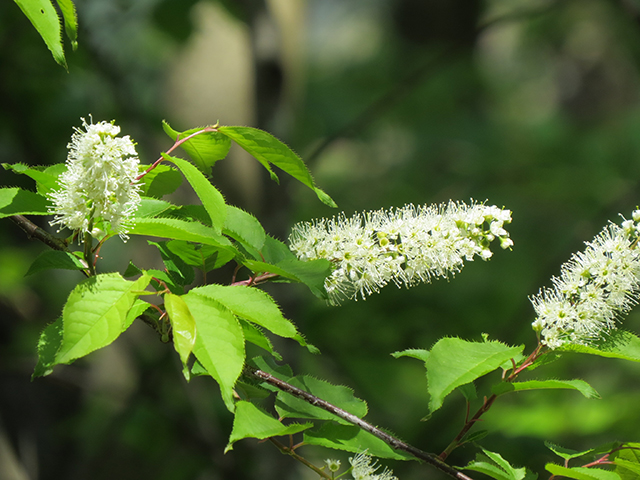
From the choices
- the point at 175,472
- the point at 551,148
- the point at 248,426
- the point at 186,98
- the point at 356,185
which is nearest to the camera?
the point at 248,426

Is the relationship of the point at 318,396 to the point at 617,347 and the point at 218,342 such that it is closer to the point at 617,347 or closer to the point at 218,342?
the point at 218,342

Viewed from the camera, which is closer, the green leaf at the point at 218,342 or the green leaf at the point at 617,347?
the green leaf at the point at 218,342

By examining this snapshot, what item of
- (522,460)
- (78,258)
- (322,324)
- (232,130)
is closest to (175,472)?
(322,324)

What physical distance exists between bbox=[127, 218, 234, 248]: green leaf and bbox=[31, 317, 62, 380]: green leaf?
0.21 metres

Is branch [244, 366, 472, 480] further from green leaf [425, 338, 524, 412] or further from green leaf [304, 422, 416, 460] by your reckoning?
green leaf [425, 338, 524, 412]

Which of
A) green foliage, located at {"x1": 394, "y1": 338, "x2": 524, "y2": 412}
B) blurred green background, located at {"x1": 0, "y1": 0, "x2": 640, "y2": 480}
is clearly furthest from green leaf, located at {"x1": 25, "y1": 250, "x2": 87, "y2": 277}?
blurred green background, located at {"x1": 0, "y1": 0, "x2": 640, "y2": 480}

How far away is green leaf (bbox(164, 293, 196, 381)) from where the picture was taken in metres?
0.84

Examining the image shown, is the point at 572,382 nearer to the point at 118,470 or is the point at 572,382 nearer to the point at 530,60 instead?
the point at 118,470

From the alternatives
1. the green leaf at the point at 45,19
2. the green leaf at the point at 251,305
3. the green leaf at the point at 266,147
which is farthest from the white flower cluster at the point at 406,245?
the green leaf at the point at 45,19

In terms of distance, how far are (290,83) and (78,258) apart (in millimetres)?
2640

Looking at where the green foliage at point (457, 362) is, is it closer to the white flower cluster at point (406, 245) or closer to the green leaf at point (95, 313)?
the white flower cluster at point (406, 245)

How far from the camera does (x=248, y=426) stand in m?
0.95

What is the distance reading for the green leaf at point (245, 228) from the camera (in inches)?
47.4

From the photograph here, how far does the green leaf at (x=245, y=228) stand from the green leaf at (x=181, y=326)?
28 centimetres
